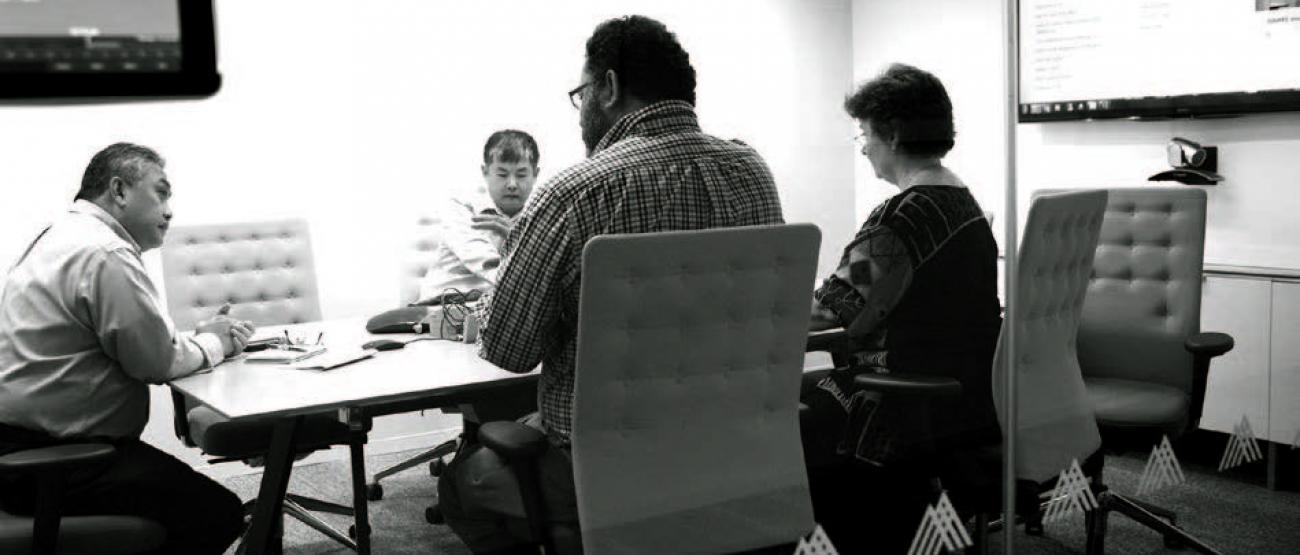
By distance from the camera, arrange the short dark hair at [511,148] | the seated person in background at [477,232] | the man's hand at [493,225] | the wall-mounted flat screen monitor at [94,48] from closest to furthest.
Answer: the wall-mounted flat screen monitor at [94,48] < the short dark hair at [511,148] < the seated person in background at [477,232] < the man's hand at [493,225]

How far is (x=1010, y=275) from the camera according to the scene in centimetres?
221

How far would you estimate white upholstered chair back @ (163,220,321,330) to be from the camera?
9.38 ft

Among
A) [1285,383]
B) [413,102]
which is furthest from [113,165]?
[1285,383]

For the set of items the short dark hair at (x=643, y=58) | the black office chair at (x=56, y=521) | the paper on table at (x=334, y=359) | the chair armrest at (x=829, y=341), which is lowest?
the black office chair at (x=56, y=521)

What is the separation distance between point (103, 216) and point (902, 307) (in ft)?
5.01

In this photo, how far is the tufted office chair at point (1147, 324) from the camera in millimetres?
2354

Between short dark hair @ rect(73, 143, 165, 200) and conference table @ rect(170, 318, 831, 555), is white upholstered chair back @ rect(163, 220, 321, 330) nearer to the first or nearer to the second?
conference table @ rect(170, 318, 831, 555)

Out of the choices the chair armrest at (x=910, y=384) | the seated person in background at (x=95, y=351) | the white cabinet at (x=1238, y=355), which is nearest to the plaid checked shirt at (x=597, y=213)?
the chair armrest at (x=910, y=384)

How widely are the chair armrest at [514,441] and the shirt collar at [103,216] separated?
0.85 meters

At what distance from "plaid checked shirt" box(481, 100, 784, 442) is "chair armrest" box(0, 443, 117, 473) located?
738mm

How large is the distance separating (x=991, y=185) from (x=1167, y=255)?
1.42 ft

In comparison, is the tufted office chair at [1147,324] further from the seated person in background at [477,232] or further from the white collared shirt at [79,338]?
the white collared shirt at [79,338]

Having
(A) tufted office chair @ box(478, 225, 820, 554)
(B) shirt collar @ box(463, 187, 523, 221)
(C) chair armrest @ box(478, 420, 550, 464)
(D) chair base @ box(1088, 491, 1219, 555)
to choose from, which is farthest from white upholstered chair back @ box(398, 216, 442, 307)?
(D) chair base @ box(1088, 491, 1219, 555)

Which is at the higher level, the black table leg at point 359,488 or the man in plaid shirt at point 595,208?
the man in plaid shirt at point 595,208
